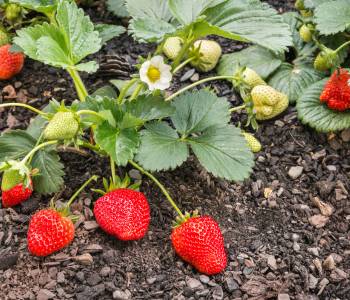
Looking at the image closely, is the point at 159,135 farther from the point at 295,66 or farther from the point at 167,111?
the point at 295,66

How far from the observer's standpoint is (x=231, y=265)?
1.83m

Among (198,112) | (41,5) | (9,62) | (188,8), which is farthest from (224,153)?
(9,62)

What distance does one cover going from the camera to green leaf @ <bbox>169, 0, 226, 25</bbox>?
5.74 ft

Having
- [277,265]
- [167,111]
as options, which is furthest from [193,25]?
[277,265]

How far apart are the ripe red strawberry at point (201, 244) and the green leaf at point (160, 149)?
0.17 meters

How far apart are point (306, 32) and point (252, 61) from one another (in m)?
0.22

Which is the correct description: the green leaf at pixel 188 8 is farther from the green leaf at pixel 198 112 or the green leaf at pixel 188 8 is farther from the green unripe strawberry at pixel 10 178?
the green unripe strawberry at pixel 10 178

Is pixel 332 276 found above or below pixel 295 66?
below

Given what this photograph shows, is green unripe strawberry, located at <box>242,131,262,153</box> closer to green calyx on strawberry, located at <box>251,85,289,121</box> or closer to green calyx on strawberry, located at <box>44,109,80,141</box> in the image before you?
green calyx on strawberry, located at <box>251,85,289,121</box>

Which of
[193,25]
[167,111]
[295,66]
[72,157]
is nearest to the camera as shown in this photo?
[193,25]

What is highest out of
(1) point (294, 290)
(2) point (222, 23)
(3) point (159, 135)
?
(2) point (222, 23)

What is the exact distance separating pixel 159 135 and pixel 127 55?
2.30 feet

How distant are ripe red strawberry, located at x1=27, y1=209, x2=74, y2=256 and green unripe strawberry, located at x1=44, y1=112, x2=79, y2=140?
0.78ft

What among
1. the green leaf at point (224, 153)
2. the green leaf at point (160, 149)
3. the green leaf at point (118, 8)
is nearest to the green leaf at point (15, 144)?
the green leaf at point (160, 149)
